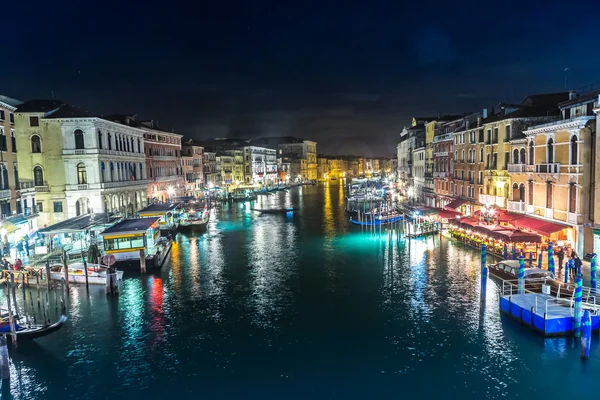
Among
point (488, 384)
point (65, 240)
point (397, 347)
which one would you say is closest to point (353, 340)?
point (397, 347)

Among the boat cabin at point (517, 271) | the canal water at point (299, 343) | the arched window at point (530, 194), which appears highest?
the arched window at point (530, 194)

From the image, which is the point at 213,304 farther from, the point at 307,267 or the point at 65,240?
the point at 65,240

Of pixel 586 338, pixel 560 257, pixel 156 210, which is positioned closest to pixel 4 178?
pixel 156 210

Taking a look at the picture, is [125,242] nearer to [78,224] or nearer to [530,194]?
[78,224]

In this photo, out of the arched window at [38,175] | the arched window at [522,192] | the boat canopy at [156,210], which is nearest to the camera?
the arched window at [522,192]

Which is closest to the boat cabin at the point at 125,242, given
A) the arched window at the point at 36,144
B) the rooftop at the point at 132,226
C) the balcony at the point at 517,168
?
the rooftop at the point at 132,226

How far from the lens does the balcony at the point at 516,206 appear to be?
34406 millimetres

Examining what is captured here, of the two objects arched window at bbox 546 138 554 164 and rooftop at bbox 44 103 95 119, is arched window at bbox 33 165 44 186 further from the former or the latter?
arched window at bbox 546 138 554 164

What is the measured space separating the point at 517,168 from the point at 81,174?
39838 millimetres

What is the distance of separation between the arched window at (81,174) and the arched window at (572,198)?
41967mm

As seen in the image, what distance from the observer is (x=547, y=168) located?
30.6 m

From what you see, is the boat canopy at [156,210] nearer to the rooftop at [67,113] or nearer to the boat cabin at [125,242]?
the rooftop at [67,113]

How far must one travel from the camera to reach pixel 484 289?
77.8 feet

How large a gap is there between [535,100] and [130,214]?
43.5 metres
